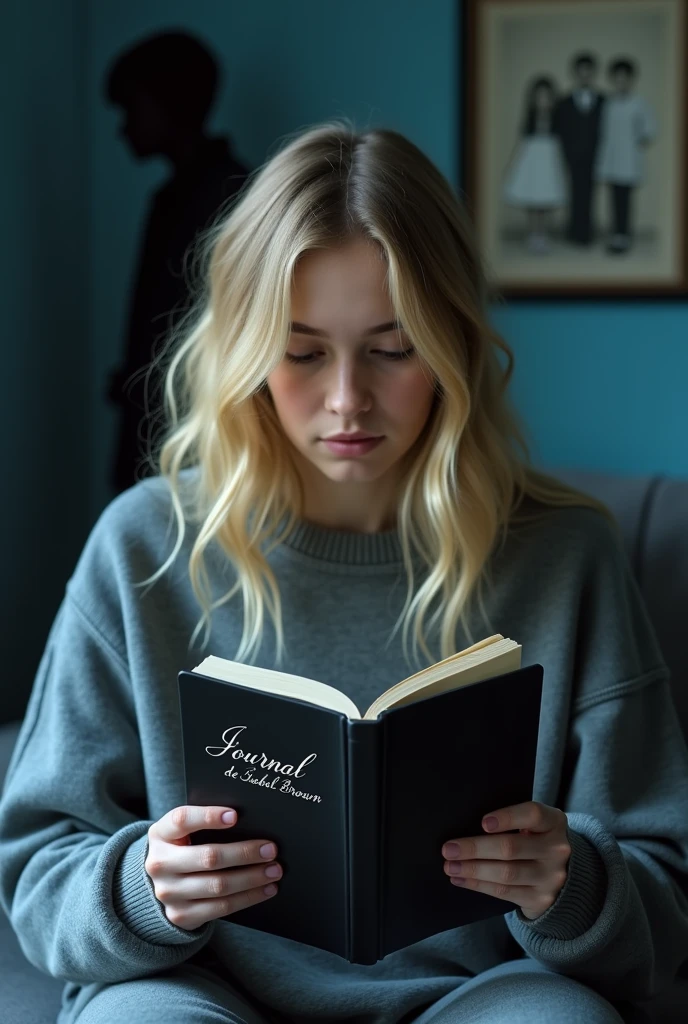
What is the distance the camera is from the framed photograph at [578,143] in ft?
7.28

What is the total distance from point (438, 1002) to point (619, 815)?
0.82 ft

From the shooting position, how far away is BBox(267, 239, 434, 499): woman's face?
1132 millimetres

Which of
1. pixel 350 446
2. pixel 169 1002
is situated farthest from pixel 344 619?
pixel 169 1002

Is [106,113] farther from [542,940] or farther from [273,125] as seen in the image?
[542,940]

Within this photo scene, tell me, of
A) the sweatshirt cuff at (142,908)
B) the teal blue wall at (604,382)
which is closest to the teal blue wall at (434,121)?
the teal blue wall at (604,382)

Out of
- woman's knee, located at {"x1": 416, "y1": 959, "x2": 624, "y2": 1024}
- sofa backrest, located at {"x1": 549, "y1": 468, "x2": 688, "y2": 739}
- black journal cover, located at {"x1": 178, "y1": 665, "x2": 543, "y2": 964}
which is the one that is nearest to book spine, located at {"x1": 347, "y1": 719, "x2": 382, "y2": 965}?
black journal cover, located at {"x1": 178, "y1": 665, "x2": 543, "y2": 964}

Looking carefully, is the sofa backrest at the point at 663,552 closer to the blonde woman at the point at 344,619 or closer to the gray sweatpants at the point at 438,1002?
the blonde woman at the point at 344,619

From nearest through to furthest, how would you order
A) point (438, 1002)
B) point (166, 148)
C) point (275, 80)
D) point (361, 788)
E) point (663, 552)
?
point (361, 788) < point (438, 1002) < point (663, 552) < point (166, 148) < point (275, 80)

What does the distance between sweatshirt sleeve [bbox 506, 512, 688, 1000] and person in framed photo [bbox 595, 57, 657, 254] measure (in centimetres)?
118

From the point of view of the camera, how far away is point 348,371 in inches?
44.5

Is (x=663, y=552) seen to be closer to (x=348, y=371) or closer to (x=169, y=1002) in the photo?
(x=348, y=371)

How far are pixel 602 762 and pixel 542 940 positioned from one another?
0.20m

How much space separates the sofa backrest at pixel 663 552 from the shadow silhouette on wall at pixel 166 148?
0.94m

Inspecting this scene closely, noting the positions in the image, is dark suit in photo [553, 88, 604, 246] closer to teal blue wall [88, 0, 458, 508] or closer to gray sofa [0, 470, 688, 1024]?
teal blue wall [88, 0, 458, 508]
